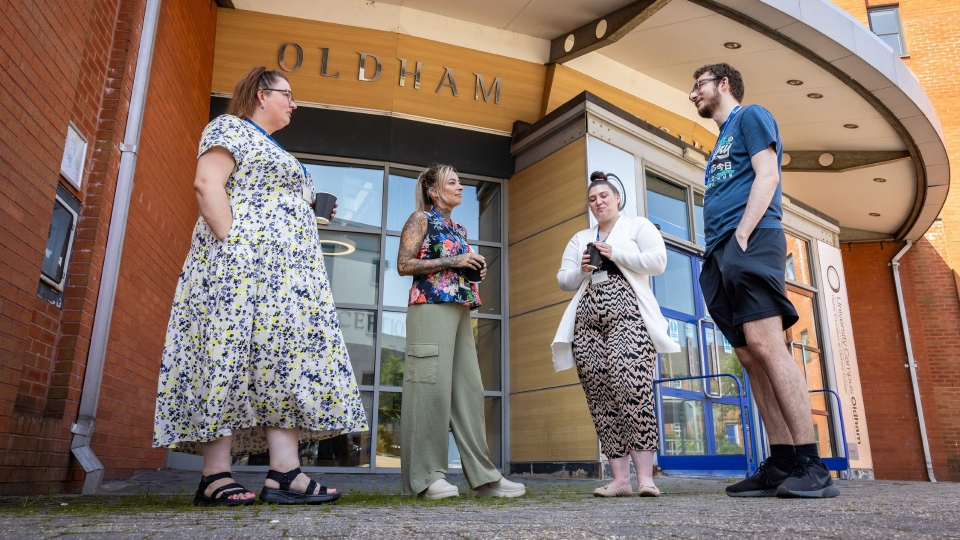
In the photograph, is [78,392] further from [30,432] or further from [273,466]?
[273,466]

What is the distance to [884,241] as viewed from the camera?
12.9 metres

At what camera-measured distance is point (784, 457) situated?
9.14 ft

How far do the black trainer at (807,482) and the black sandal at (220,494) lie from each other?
6.35ft

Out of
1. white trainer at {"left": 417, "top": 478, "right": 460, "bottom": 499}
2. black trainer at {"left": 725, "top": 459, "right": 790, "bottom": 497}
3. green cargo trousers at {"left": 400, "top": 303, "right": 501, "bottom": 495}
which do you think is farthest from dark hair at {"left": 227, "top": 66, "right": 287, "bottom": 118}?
black trainer at {"left": 725, "top": 459, "right": 790, "bottom": 497}

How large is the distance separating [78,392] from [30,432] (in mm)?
534

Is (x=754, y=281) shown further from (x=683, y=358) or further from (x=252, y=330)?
(x=683, y=358)

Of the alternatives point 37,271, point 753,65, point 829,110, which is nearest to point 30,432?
point 37,271

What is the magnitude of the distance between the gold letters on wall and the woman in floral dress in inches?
177

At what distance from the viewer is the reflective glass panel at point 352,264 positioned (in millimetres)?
7230

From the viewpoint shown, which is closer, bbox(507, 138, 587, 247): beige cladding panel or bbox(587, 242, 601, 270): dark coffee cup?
bbox(587, 242, 601, 270): dark coffee cup

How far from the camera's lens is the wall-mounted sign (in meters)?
3.72

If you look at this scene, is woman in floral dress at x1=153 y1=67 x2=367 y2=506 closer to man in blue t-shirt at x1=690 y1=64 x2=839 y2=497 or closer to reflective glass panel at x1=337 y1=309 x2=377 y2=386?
man in blue t-shirt at x1=690 y1=64 x2=839 y2=497

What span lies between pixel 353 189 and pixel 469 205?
1314 millimetres

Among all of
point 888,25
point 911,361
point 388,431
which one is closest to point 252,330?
point 388,431
